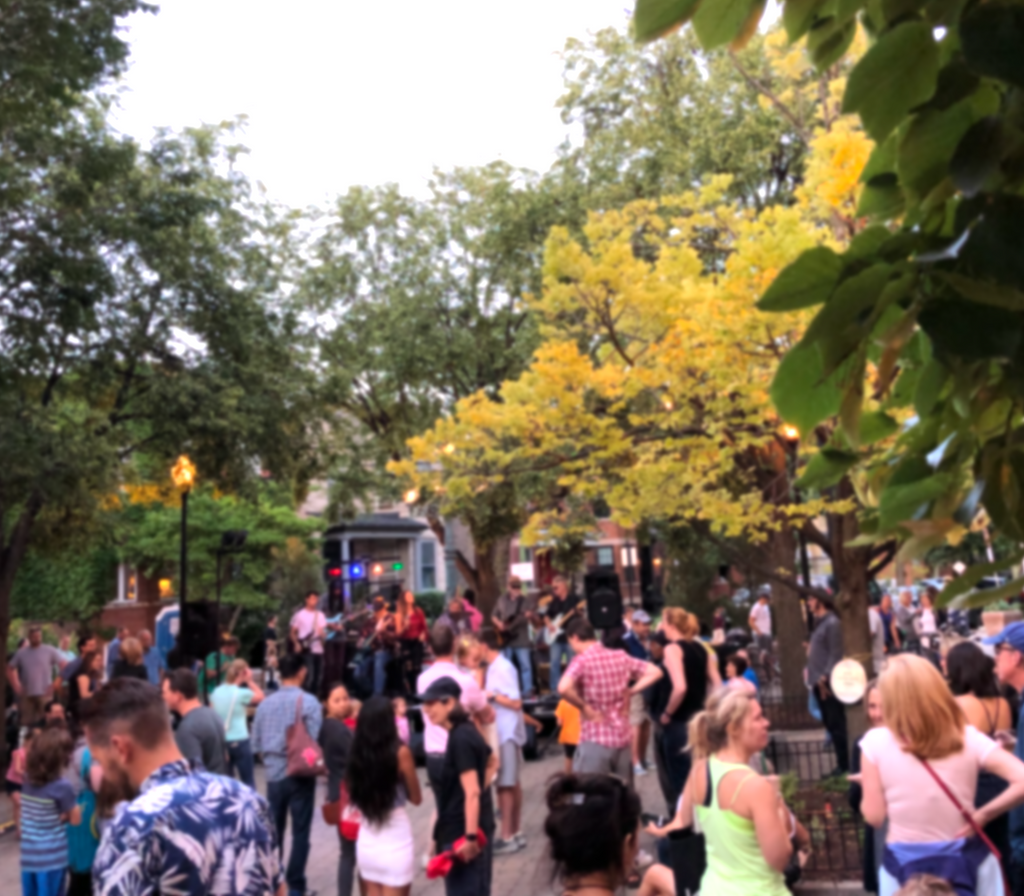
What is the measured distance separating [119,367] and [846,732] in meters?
12.2

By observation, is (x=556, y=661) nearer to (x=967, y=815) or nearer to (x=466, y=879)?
(x=466, y=879)

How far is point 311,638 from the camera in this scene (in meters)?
18.3

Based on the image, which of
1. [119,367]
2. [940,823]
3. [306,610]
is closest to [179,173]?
[119,367]

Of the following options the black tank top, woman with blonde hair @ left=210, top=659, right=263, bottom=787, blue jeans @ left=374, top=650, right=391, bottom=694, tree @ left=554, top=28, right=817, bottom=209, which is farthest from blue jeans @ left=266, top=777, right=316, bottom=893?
tree @ left=554, top=28, right=817, bottom=209

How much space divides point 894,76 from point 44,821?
301 inches

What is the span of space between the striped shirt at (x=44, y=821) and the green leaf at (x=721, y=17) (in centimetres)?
732

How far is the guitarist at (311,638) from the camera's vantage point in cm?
1812

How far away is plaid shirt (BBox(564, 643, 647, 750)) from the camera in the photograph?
838cm

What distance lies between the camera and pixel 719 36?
151 cm

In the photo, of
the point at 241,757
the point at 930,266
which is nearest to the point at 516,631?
the point at 241,757

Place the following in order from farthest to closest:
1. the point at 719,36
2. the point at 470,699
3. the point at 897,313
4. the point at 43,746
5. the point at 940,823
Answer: the point at 470,699
the point at 43,746
the point at 940,823
the point at 719,36
the point at 897,313

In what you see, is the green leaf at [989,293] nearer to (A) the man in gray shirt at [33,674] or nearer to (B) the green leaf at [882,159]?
(B) the green leaf at [882,159]

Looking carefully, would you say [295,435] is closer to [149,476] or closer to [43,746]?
[149,476]

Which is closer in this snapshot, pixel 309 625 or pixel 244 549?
pixel 309 625
